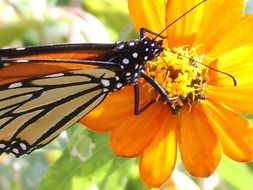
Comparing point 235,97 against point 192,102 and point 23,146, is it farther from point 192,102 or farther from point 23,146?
point 23,146

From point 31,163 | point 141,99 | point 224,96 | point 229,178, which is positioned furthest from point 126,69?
point 31,163

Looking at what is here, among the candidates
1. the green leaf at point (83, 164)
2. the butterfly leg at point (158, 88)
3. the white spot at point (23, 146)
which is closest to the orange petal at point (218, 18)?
the butterfly leg at point (158, 88)

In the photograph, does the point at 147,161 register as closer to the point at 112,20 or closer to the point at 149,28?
the point at 149,28

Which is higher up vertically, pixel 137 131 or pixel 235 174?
pixel 137 131

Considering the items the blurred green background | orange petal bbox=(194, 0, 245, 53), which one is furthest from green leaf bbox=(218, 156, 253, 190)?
orange petal bbox=(194, 0, 245, 53)

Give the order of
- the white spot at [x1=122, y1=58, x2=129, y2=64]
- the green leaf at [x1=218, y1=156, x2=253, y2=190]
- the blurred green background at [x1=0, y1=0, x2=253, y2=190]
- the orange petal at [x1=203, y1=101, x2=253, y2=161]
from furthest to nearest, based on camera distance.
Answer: the green leaf at [x1=218, y1=156, x2=253, y2=190] → the blurred green background at [x1=0, y1=0, x2=253, y2=190] → the white spot at [x1=122, y1=58, x2=129, y2=64] → the orange petal at [x1=203, y1=101, x2=253, y2=161]

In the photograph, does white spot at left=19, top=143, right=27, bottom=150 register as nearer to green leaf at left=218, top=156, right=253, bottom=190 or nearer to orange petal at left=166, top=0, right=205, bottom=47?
orange petal at left=166, top=0, right=205, bottom=47

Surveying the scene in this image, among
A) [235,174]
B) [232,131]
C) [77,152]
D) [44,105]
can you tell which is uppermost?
[44,105]

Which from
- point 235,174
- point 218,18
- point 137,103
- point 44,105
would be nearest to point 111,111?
point 137,103
